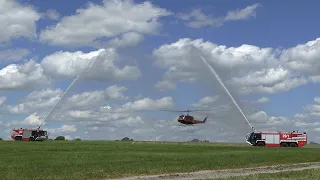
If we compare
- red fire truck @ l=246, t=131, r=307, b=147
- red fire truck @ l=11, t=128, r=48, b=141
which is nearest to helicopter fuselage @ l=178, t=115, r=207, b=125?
red fire truck @ l=246, t=131, r=307, b=147

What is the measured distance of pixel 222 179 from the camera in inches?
1143

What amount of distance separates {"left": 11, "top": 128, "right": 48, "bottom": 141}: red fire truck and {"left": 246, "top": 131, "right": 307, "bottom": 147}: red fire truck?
54625 mm

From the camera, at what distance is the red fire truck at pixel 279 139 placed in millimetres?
104062

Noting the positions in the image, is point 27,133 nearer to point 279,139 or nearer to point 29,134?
point 29,134

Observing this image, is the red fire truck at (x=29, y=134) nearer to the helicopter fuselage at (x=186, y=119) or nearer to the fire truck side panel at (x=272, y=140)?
the helicopter fuselage at (x=186, y=119)

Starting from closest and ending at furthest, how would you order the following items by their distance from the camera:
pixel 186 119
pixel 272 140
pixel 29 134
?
pixel 272 140, pixel 186 119, pixel 29 134

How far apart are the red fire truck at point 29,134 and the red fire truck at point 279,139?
54.6 m

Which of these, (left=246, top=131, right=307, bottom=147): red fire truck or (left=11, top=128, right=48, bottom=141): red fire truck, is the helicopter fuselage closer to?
(left=246, top=131, right=307, bottom=147): red fire truck

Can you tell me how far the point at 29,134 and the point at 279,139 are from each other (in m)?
63.0

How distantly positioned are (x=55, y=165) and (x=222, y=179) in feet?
52.4

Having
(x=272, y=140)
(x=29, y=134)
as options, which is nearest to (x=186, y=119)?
(x=272, y=140)

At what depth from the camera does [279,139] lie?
4126 inches

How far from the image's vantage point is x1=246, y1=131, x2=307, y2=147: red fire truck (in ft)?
341

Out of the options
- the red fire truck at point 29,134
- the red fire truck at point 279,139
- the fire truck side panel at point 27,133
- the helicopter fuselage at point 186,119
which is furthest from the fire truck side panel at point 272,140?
the fire truck side panel at point 27,133
